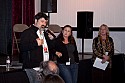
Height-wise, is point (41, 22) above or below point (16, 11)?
below

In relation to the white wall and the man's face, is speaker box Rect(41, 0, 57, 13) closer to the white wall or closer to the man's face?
the white wall

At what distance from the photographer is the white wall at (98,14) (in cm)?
888

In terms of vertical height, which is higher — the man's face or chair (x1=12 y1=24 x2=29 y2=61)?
the man's face

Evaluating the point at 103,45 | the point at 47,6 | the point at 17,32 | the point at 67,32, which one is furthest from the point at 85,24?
the point at 67,32

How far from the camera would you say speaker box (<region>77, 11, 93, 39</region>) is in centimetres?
757

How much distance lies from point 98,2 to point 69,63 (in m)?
4.13

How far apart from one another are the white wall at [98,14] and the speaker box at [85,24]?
131cm

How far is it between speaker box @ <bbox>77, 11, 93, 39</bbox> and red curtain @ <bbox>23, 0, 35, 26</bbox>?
197cm

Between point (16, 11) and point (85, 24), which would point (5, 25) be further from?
point (85, 24)

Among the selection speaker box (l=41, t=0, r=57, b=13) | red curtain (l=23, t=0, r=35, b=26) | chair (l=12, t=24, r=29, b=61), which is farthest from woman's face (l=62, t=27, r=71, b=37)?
red curtain (l=23, t=0, r=35, b=26)

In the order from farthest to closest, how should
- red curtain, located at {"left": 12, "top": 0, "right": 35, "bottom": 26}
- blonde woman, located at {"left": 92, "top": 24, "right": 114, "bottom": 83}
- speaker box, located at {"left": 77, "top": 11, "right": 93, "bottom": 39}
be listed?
red curtain, located at {"left": 12, "top": 0, "right": 35, "bottom": 26}, speaker box, located at {"left": 77, "top": 11, "right": 93, "bottom": 39}, blonde woman, located at {"left": 92, "top": 24, "right": 114, "bottom": 83}

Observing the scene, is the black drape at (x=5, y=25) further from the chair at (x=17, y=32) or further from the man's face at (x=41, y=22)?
the man's face at (x=41, y=22)

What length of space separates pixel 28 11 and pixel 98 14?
6.06 feet

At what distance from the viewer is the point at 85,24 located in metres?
7.57
